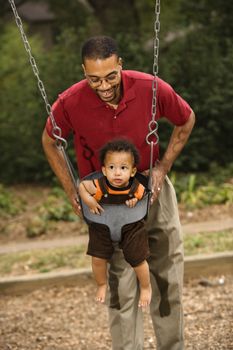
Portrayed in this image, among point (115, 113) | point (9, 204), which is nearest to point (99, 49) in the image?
point (115, 113)

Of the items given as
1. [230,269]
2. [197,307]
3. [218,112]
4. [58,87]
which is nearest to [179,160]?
[218,112]

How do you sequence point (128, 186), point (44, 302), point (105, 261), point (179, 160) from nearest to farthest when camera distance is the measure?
point (128, 186) → point (105, 261) → point (44, 302) → point (179, 160)

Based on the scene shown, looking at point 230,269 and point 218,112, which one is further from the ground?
point 218,112

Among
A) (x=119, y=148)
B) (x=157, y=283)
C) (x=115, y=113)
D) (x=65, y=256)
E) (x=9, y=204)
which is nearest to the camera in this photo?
(x=119, y=148)

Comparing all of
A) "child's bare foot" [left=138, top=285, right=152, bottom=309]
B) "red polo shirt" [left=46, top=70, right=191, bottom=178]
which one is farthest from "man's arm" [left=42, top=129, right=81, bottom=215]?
"child's bare foot" [left=138, top=285, right=152, bottom=309]

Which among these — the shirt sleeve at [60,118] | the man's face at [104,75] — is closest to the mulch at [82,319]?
the shirt sleeve at [60,118]

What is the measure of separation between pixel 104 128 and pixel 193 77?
7325 mm

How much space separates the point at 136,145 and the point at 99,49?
1.66ft

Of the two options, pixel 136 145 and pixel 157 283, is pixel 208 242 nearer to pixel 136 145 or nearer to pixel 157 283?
pixel 157 283

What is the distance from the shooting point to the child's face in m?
3.02

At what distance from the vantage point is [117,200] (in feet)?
10.3

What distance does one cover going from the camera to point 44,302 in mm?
5617

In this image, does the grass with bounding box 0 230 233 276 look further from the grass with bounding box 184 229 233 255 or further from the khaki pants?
the khaki pants

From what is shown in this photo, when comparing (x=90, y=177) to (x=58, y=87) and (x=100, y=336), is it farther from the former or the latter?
(x=58, y=87)
